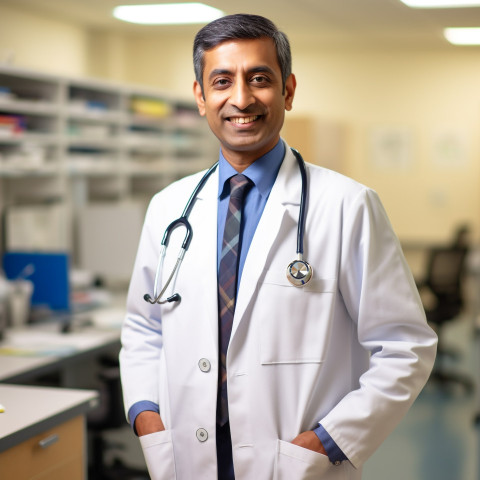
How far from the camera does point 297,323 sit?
141 cm

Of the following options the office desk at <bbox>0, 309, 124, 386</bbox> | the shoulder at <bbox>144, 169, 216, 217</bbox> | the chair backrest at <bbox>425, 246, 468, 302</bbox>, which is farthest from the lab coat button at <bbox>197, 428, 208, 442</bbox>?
the chair backrest at <bbox>425, 246, 468, 302</bbox>

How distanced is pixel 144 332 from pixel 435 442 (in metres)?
2.57

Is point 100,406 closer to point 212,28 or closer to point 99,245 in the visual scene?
point 99,245

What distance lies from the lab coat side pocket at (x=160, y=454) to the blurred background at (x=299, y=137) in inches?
78.9

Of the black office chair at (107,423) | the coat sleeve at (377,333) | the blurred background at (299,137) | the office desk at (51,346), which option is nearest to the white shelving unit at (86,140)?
the blurred background at (299,137)

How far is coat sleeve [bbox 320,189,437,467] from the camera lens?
4.49 feet

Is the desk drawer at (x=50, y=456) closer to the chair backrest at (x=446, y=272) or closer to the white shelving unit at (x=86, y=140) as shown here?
the white shelving unit at (x=86, y=140)

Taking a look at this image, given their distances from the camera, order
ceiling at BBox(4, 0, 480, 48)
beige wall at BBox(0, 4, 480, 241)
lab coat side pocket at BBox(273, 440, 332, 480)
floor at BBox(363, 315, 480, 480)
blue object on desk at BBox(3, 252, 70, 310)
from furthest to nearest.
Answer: beige wall at BBox(0, 4, 480, 241) → ceiling at BBox(4, 0, 480, 48) → blue object on desk at BBox(3, 252, 70, 310) → floor at BBox(363, 315, 480, 480) → lab coat side pocket at BBox(273, 440, 332, 480)

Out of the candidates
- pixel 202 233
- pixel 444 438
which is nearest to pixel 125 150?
pixel 444 438

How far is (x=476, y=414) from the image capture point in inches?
158

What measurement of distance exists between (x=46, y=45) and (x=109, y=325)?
7.57ft

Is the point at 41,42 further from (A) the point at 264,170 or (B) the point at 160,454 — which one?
(B) the point at 160,454

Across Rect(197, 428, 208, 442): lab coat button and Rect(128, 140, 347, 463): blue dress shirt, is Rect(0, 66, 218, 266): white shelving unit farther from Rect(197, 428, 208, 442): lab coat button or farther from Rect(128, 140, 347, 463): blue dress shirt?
Rect(197, 428, 208, 442): lab coat button

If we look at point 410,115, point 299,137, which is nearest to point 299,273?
point 299,137
